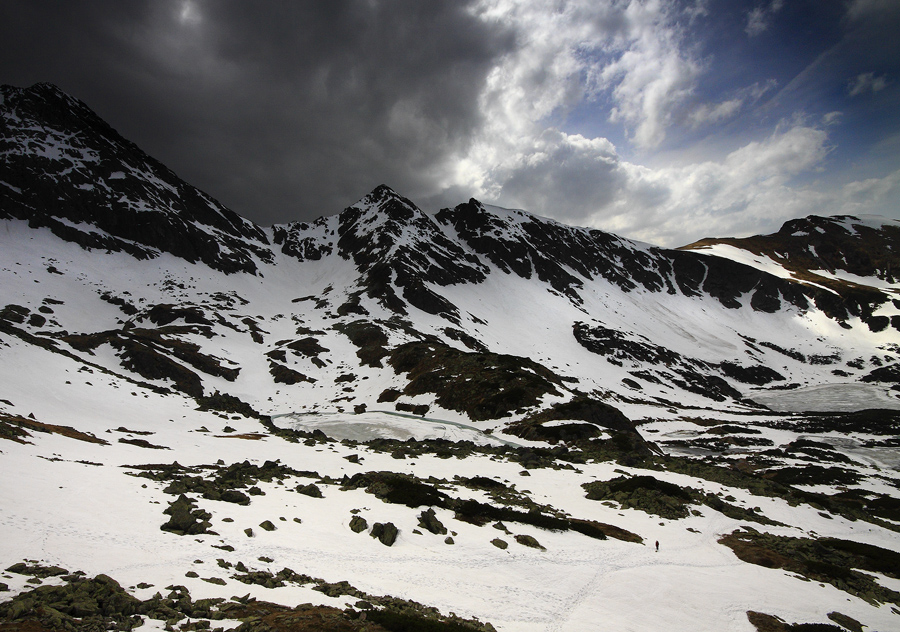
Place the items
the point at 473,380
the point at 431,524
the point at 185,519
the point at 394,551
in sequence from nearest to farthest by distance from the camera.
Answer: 1. the point at 185,519
2. the point at 394,551
3. the point at 431,524
4. the point at 473,380

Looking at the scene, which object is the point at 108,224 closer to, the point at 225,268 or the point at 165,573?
the point at 225,268

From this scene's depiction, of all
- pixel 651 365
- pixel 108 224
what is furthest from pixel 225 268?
pixel 651 365

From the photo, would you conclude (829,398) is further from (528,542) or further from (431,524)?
(431,524)

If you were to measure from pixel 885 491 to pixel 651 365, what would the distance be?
105m

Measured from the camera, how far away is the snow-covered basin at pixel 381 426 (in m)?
58.4

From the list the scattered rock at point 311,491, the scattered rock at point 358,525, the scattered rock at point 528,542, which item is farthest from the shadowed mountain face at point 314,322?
the scattered rock at point 358,525

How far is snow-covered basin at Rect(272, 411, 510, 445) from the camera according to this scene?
5841cm

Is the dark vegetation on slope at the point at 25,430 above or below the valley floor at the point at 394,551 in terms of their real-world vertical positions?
above

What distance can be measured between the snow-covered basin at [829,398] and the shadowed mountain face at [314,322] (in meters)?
9.87

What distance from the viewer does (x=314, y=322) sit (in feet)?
414

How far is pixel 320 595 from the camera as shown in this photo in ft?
43.7

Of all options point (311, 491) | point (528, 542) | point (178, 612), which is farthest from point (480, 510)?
point (178, 612)

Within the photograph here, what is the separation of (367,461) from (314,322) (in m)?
94.3

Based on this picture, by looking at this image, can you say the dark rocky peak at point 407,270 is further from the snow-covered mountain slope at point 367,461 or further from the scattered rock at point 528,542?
the scattered rock at point 528,542
